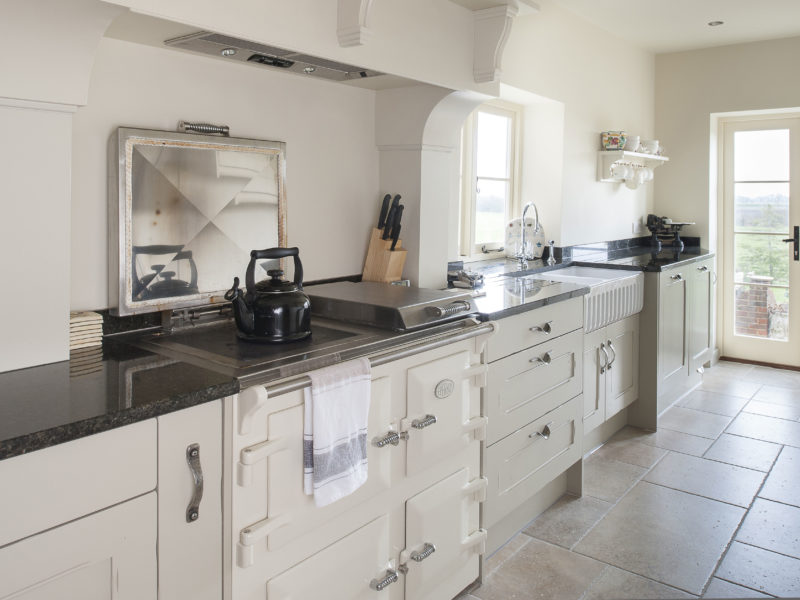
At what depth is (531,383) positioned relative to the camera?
2.66 meters

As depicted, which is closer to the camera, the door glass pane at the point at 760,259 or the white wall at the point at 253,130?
the white wall at the point at 253,130

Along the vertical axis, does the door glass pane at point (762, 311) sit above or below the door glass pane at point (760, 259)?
below

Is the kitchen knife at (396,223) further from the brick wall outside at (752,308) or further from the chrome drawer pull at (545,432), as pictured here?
the brick wall outside at (752,308)

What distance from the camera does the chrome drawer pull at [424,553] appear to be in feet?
6.73

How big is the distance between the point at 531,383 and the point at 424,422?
30.2 inches

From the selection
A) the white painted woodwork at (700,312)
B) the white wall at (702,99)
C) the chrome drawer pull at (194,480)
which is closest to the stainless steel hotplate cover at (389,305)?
the chrome drawer pull at (194,480)

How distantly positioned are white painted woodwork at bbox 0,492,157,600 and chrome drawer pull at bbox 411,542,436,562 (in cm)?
89

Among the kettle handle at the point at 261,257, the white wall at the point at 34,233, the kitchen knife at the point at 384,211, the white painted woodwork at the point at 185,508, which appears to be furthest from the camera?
the kitchen knife at the point at 384,211

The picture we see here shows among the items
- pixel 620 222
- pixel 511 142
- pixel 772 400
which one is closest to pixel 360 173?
pixel 511 142

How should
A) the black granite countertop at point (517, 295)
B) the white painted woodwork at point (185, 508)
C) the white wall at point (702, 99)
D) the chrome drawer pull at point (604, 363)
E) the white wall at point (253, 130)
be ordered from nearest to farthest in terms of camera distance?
the white painted woodwork at point (185, 508)
the white wall at point (253, 130)
the black granite countertop at point (517, 295)
the chrome drawer pull at point (604, 363)
the white wall at point (702, 99)

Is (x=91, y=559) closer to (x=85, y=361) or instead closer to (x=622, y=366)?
(x=85, y=361)

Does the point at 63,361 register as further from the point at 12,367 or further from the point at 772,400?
the point at 772,400

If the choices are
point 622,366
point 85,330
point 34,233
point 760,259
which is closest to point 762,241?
point 760,259

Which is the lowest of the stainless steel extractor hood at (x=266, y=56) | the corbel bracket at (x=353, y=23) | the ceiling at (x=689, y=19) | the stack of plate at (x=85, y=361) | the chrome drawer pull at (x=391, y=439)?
the chrome drawer pull at (x=391, y=439)
